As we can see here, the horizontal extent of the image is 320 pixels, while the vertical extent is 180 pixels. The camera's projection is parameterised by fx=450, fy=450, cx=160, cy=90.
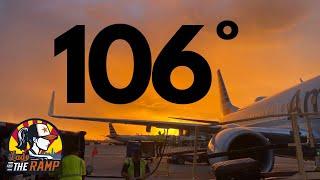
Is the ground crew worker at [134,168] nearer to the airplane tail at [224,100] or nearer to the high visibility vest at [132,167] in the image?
the high visibility vest at [132,167]

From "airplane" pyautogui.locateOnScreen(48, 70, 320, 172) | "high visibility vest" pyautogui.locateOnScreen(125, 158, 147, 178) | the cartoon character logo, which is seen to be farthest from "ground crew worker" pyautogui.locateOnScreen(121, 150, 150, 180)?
the cartoon character logo

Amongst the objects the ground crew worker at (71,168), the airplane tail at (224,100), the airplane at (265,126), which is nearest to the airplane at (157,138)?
the airplane at (265,126)

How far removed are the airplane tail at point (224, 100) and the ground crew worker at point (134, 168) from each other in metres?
24.2

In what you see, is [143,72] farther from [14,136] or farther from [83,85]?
[14,136]

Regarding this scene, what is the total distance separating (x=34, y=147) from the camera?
5.29 m

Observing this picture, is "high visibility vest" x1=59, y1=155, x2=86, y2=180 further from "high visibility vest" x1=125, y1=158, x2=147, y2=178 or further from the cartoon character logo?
"high visibility vest" x1=125, y1=158, x2=147, y2=178

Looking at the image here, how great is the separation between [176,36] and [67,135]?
13.6 feet

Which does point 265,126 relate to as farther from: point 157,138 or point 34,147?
point 34,147

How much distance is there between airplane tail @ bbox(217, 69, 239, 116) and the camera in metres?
32.9

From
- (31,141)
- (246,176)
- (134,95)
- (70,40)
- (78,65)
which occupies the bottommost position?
(246,176)

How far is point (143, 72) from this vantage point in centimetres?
989

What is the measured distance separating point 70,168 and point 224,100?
93.2 ft

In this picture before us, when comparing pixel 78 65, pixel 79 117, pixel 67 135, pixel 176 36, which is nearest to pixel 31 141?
pixel 67 135

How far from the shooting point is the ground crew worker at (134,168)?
8594 millimetres
